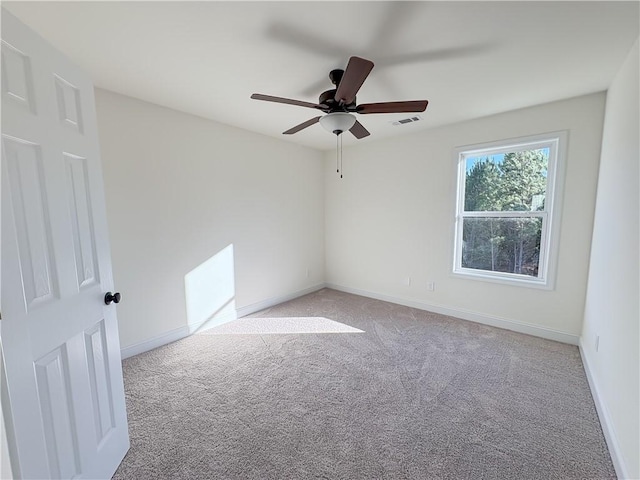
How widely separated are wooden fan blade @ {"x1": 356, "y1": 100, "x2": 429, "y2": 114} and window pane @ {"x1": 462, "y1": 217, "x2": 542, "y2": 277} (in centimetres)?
201

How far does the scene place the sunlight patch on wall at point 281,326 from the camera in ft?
10.6

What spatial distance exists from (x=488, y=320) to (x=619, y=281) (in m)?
1.74

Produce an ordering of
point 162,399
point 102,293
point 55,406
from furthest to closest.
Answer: point 162,399 → point 102,293 → point 55,406

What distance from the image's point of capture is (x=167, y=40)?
5.72 ft

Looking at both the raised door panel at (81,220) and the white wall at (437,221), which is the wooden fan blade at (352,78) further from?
the white wall at (437,221)

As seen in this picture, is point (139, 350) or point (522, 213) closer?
point (139, 350)

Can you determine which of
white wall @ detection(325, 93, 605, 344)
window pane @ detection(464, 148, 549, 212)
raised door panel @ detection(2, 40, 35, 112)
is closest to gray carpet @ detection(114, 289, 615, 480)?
white wall @ detection(325, 93, 605, 344)

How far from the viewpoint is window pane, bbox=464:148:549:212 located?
3002 millimetres

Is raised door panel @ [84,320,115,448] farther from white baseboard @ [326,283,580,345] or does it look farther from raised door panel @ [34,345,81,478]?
white baseboard @ [326,283,580,345]

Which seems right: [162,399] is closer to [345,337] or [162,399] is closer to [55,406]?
[55,406]

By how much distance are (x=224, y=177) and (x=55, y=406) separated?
266 cm

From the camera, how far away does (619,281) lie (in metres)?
1.76

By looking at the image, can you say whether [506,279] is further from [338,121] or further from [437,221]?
[338,121]

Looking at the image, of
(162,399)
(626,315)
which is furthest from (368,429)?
(626,315)
